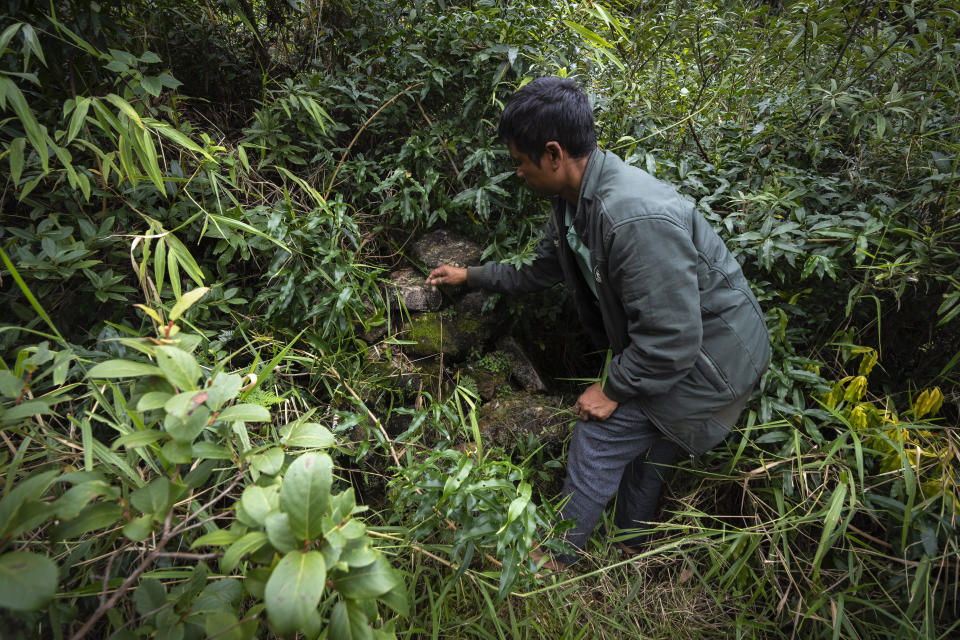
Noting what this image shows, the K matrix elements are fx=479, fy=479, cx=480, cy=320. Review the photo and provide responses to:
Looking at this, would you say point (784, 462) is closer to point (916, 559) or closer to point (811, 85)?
point (916, 559)

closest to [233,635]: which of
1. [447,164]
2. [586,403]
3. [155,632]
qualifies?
[155,632]

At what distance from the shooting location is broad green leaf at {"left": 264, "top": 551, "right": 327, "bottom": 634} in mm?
646

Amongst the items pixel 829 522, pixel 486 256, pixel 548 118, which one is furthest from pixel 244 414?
pixel 829 522

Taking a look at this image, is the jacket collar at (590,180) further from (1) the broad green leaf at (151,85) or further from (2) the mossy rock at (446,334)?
(1) the broad green leaf at (151,85)

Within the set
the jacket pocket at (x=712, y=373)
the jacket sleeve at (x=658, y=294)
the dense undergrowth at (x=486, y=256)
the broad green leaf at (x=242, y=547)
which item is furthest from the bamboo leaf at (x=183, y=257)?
the jacket pocket at (x=712, y=373)

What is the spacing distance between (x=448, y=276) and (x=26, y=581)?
1.78 m

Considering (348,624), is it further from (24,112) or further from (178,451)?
(24,112)

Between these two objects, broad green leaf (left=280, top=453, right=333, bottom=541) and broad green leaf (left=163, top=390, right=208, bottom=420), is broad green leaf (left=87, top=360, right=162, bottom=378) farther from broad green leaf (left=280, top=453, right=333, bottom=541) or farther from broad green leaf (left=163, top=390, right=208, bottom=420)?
broad green leaf (left=280, top=453, right=333, bottom=541)

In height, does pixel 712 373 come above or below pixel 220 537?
below

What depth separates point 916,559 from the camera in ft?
5.38

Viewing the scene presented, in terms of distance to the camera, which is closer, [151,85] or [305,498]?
[305,498]

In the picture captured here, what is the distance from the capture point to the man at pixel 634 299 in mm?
1533

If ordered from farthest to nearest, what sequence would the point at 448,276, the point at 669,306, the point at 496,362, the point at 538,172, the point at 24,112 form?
the point at 496,362 < the point at 448,276 < the point at 538,172 < the point at 669,306 < the point at 24,112

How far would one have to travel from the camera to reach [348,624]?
2.46 feet
